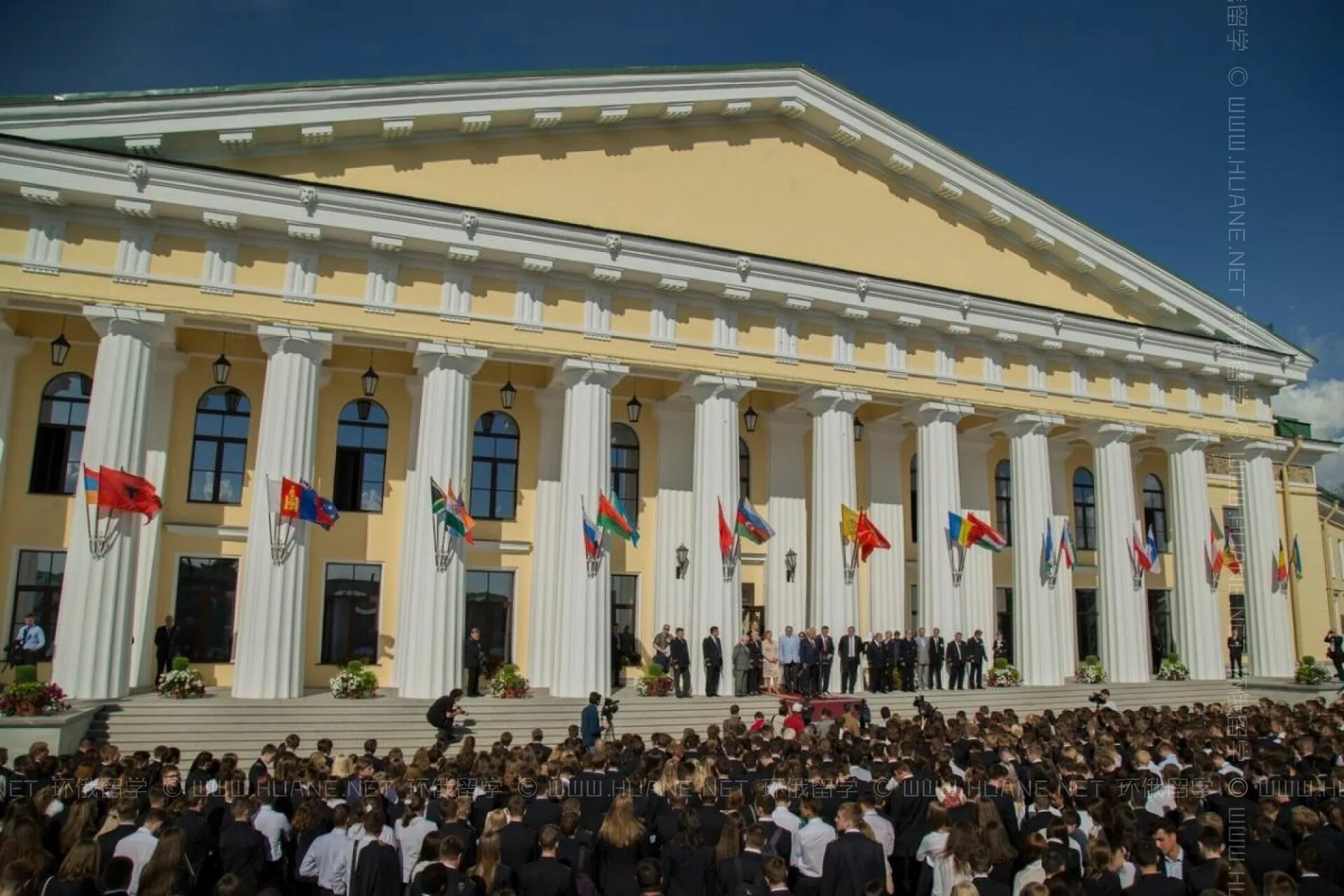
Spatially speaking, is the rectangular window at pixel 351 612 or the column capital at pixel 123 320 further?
the rectangular window at pixel 351 612

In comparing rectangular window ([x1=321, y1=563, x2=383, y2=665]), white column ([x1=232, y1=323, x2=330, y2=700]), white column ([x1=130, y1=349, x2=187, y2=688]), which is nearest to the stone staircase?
white column ([x1=232, y1=323, x2=330, y2=700])

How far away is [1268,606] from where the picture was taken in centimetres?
3083

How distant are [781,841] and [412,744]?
11283 mm

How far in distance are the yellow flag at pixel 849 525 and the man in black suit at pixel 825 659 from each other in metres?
2.22

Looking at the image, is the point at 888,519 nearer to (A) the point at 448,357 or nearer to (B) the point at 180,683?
(A) the point at 448,357

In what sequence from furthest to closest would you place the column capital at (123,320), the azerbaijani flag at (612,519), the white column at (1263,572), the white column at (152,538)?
the white column at (1263,572) < the azerbaijani flag at (612,519) < the white column at (152,538) < the column capital at (123,320)

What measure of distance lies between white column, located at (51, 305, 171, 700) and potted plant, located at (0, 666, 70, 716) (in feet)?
5.36

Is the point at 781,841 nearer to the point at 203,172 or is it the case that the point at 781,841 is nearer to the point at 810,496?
the point at 203,172

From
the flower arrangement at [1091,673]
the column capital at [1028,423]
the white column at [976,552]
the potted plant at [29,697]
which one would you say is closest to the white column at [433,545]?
the potted plant at [29,697]

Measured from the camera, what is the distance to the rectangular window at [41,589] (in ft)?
68.7

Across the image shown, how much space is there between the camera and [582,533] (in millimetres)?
21984

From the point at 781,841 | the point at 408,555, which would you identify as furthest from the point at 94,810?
the point at 408,555

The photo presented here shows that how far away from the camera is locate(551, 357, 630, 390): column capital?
74.3ft

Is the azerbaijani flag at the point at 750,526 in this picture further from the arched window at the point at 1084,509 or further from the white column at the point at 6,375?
the white column at the point at 6,375
